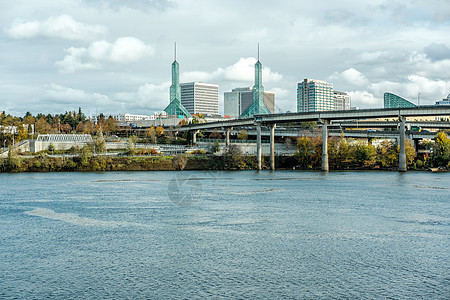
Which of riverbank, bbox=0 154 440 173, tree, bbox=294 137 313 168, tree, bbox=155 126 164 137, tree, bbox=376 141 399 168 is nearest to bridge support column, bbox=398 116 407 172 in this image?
riverbank, bbox=0 154 440 173

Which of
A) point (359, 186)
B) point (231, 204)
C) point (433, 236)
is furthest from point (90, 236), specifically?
point (359, 186)

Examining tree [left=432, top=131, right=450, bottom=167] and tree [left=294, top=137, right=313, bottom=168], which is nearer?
tree [left=432, top=131, right=450, bottom=167]

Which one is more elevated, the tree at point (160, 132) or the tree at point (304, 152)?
the tree at point (160, 132)

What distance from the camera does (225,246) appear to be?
33.6 m

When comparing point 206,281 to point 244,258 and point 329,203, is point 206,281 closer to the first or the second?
point 244,258

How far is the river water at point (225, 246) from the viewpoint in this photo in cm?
2538

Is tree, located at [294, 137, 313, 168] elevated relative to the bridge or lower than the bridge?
lower

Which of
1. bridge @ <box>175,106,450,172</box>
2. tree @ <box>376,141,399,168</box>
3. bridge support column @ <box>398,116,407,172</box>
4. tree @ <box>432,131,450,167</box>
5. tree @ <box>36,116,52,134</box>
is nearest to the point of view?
bridge @ <box>175,106,450,172</box>

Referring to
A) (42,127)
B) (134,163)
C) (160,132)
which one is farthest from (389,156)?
(42,127)

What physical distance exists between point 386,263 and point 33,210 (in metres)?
36.1

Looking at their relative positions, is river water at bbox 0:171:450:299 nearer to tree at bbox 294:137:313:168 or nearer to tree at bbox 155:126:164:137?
tree at bbox 294:137:313:168

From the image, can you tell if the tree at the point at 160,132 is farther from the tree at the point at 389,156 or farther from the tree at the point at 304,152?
the tree at the point at 389,156

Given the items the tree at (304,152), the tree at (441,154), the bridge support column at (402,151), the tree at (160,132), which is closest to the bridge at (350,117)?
the bridge support column at (402,151)

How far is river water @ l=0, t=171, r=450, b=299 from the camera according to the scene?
25.4m
